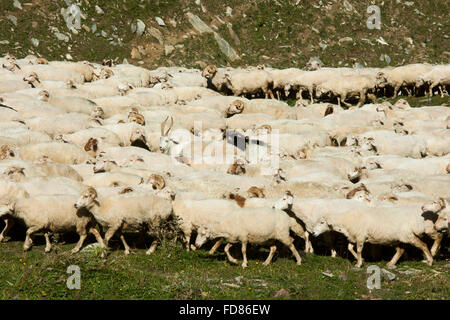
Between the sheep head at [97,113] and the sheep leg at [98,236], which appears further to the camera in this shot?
the sheep head at [97,113]

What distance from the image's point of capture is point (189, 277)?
12.4m

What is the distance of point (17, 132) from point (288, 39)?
106ft

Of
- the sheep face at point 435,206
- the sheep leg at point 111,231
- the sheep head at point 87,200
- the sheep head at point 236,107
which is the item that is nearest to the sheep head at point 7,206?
the sheep head at point 87,200

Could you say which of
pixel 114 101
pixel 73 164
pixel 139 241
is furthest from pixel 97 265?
pixel 114 101

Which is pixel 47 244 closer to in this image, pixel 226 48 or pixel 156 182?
pixel 156 182

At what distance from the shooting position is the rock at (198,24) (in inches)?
1873

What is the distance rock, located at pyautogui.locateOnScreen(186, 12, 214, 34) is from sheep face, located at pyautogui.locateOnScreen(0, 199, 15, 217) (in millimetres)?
35620

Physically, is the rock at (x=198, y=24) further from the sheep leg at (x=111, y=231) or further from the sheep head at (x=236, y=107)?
the sheep leg at (x=111, y=231)

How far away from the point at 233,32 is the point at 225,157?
30.1m

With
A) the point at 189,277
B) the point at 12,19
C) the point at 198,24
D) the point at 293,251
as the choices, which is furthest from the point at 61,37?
the point at 189,277

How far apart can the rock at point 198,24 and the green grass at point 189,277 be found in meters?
35.7

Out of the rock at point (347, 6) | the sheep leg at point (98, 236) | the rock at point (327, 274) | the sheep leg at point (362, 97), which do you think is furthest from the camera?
the rock at point (347, 6)

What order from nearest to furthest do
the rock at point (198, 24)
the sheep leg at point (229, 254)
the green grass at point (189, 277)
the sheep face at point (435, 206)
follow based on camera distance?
1. the green grass at point (189, 277)
2. the sheep face at point (435, 206)
3. the sheep leg at point (229, 254)
4. the rock at point (198, 24)
